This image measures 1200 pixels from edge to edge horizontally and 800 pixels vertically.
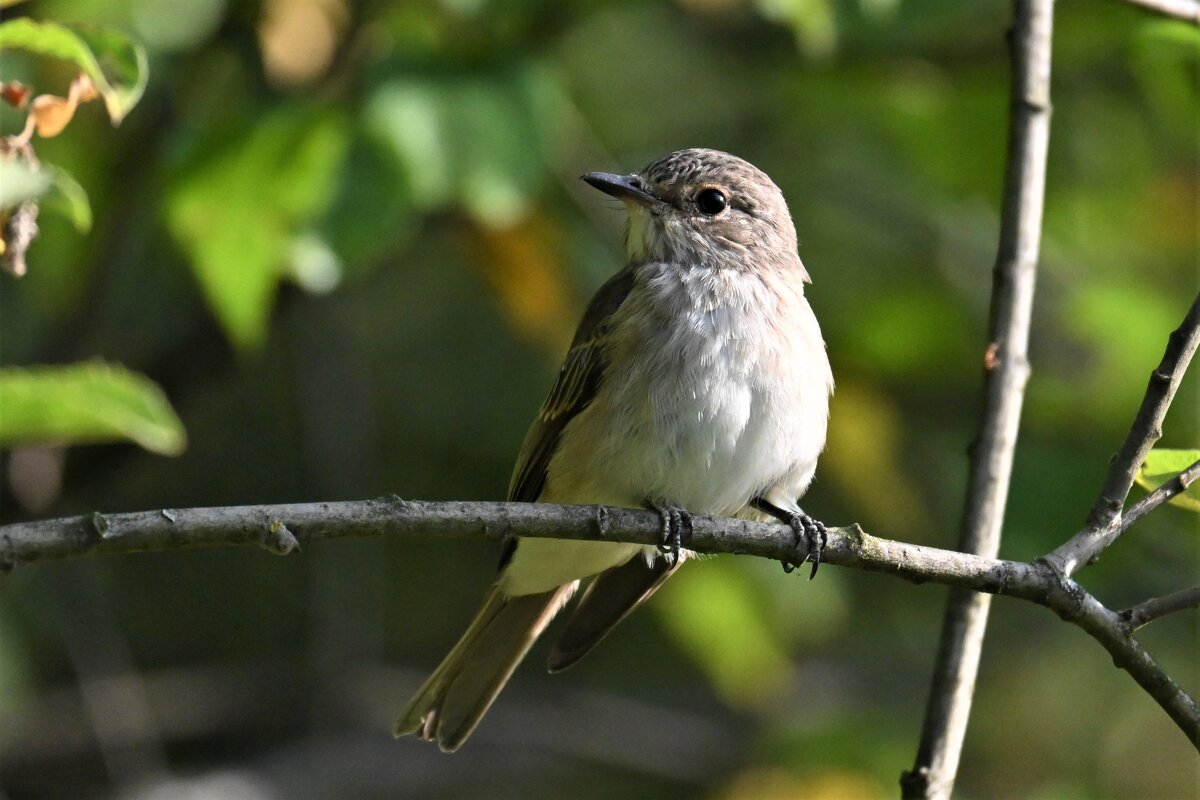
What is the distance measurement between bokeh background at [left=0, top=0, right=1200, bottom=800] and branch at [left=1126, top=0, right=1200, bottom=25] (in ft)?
0.16

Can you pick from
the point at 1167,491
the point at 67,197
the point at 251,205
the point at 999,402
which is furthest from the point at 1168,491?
the point at 251,205

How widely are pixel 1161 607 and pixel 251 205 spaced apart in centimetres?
317

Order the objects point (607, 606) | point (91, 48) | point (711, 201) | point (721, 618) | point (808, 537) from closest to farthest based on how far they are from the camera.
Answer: point (91, 48) < point (808, 537) < point (607, 606) < point (711, 201) < point (721, 618)

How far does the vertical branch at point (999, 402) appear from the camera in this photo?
13.0 feet

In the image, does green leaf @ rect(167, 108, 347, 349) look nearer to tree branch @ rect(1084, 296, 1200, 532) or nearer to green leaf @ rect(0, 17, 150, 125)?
green leaf @ rect(0, 17, 150, 125)

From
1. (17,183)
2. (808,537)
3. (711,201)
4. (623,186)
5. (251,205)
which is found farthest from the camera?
(711,201)

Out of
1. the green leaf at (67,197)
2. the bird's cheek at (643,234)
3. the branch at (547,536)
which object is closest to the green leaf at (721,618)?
the bird's cheek at (643,234)

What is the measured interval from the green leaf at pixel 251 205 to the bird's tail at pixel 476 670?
1300 millimetres

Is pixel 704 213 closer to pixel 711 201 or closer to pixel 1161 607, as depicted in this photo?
pixel 711 201

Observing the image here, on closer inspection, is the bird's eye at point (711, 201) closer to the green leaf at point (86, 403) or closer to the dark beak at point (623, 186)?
the dark beak at point (623, 186)

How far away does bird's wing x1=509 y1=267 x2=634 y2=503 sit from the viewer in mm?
5117

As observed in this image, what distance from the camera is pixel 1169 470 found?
3.40 m

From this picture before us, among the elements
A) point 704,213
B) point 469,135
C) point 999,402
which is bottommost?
point 999,402

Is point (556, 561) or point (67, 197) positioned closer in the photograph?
point (67, 197)
